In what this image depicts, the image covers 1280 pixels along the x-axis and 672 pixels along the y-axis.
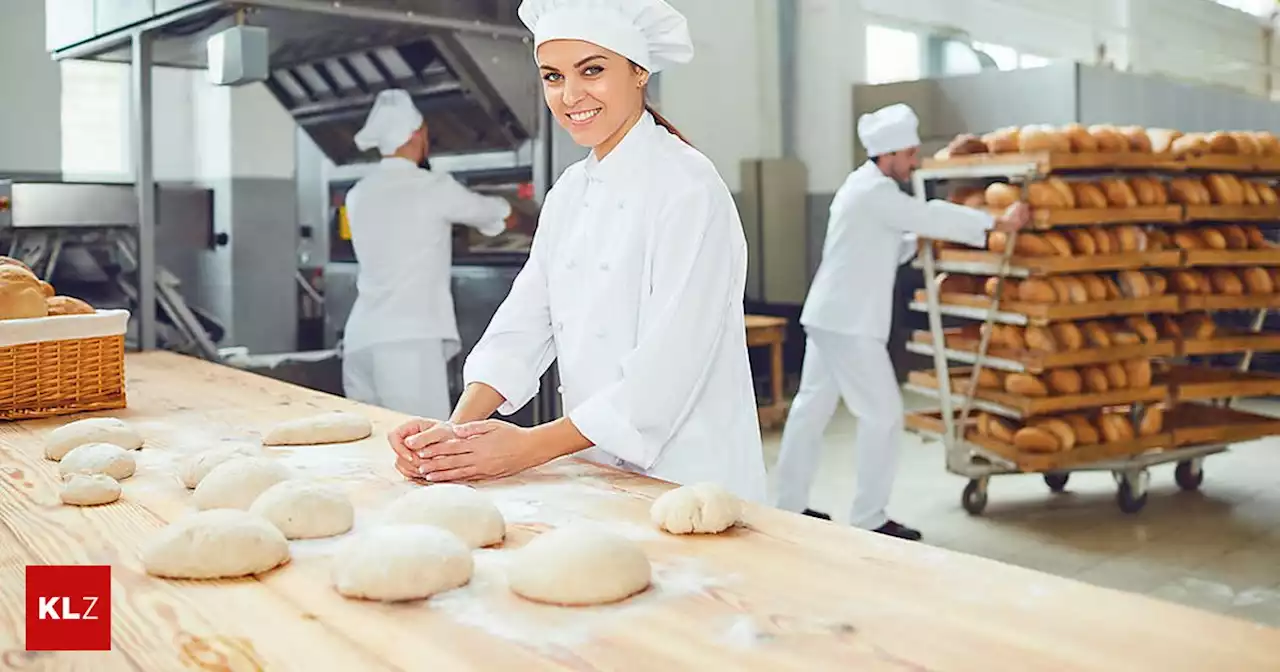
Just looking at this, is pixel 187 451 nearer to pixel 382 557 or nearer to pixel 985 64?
pixel 382 557

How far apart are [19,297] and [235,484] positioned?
3.01 feet

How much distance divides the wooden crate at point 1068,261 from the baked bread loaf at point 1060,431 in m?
0.54

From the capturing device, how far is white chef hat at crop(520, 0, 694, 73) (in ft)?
5.51

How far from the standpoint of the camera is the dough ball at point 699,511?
121cm

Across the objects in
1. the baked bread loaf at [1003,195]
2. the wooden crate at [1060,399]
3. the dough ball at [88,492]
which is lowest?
the wooden crate at [1060,399]

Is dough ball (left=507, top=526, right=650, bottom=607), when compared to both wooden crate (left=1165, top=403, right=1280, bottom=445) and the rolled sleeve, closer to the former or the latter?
the rolled sleeve

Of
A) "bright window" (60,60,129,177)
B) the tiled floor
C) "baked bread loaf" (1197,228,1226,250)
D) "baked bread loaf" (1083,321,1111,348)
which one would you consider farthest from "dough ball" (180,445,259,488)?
"bright window" (60,60,129,177)

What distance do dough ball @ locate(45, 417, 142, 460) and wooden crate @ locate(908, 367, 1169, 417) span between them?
124 inches

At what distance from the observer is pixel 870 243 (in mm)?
4227

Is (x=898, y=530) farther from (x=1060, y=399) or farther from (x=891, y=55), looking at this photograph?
(x=891, y=55)

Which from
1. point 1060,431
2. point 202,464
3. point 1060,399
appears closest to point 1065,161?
point 1060,399

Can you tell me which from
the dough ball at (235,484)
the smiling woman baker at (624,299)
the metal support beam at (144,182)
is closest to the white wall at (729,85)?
the metal support beam at (144,182)

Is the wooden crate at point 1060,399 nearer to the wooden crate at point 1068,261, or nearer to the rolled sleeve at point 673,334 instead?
the wooden crate at point 1068,261

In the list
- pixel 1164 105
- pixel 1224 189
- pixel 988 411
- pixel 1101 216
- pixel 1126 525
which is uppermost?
pixel 1164 105
